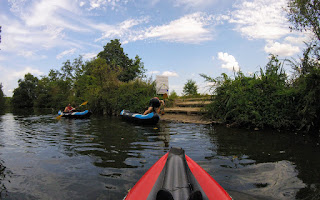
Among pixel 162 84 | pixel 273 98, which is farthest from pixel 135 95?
pixel 273 98

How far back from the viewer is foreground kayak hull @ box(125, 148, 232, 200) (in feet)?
5.04

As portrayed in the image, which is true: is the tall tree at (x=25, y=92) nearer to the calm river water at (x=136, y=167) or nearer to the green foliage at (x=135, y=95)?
the green foliage at (x=135, y=95)

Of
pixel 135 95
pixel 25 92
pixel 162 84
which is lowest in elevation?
pixel 135 95

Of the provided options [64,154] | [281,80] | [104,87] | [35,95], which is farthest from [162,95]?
[35,95]

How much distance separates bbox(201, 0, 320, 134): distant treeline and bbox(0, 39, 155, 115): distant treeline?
6236 millimetres

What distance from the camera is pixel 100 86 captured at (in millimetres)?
20672

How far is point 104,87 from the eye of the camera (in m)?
18.9

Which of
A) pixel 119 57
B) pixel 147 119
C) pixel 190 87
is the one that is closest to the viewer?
pixel 147 119

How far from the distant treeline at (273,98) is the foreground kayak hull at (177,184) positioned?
6.03m

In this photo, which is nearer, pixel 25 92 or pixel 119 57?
pixel 119 57

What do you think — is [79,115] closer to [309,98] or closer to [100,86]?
[100,86]

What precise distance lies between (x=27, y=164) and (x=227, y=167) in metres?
3.71

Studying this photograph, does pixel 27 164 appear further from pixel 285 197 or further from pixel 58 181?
pixel 285 197

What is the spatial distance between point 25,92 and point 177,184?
71.0 meters
